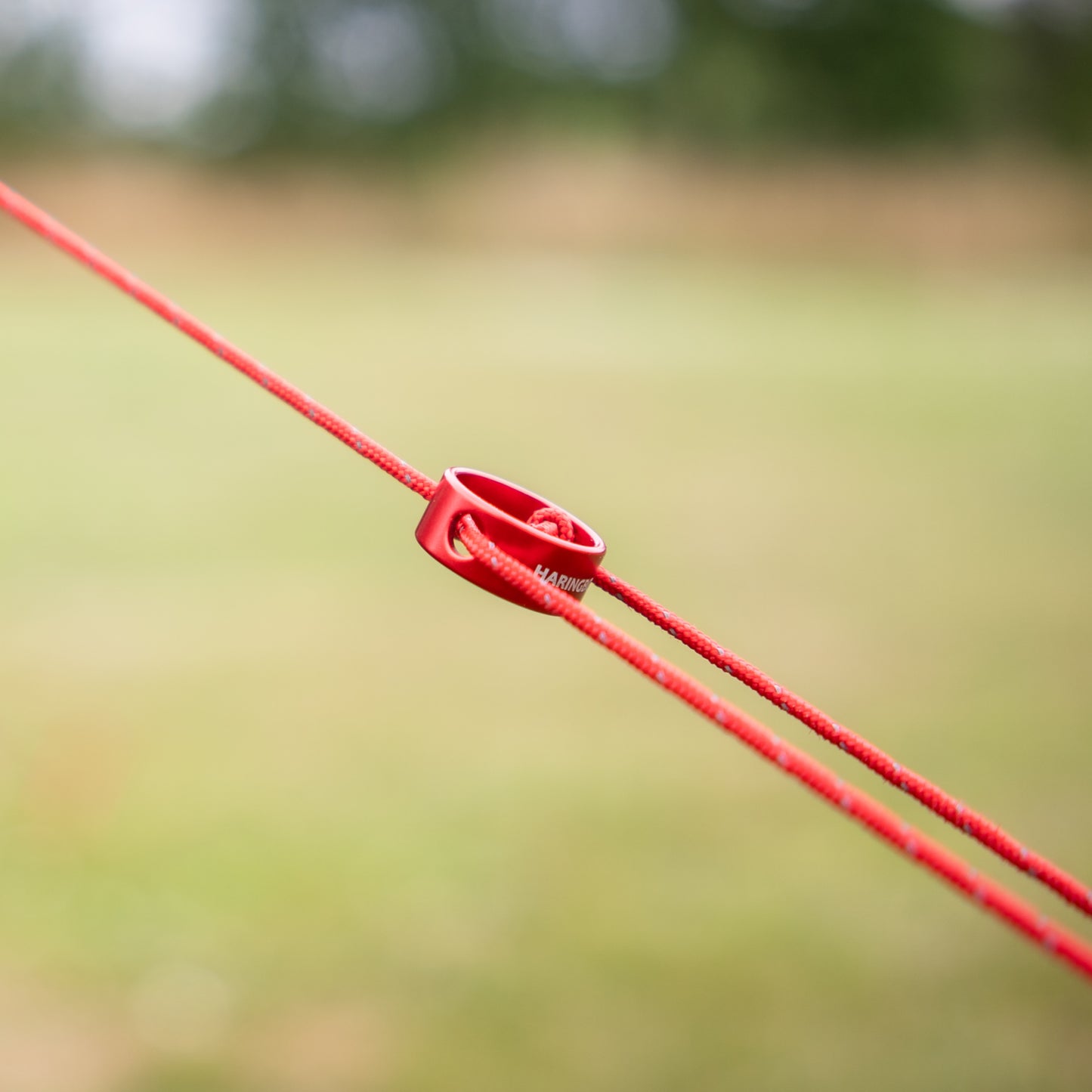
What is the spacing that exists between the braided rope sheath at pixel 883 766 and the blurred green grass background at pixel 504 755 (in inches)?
33.7

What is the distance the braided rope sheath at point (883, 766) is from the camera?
601 millimetres

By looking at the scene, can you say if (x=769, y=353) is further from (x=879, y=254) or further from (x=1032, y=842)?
(x=1032, y=842)

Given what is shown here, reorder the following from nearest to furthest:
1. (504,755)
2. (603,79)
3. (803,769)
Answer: (803,769), (504,755), (603,79)

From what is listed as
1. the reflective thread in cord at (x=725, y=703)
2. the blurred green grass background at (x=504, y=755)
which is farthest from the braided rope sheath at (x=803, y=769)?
the blurred green grass background at (x=504, y=755)

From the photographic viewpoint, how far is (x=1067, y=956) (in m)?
0.50

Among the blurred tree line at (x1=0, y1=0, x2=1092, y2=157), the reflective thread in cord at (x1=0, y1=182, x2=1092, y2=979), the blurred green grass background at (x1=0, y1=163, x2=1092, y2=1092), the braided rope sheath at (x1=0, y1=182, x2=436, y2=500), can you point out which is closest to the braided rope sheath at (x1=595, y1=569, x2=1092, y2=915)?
the reflective thread in cord at (x1=0, y1=182, x2=1092, y2=979)

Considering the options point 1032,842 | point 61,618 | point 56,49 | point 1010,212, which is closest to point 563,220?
point 1010,212

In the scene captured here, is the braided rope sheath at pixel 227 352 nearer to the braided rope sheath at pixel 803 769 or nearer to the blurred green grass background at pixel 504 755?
the braided rope sheath at pixel 803 769

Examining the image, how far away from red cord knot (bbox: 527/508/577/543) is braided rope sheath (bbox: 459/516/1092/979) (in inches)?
2.0

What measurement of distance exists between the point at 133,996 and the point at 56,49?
14341 mm

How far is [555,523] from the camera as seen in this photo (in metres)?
0.67

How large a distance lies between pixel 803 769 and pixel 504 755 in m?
1.75

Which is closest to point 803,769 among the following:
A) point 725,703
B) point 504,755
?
point 725,703

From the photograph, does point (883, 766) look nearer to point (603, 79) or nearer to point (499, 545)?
point (499, 545)
